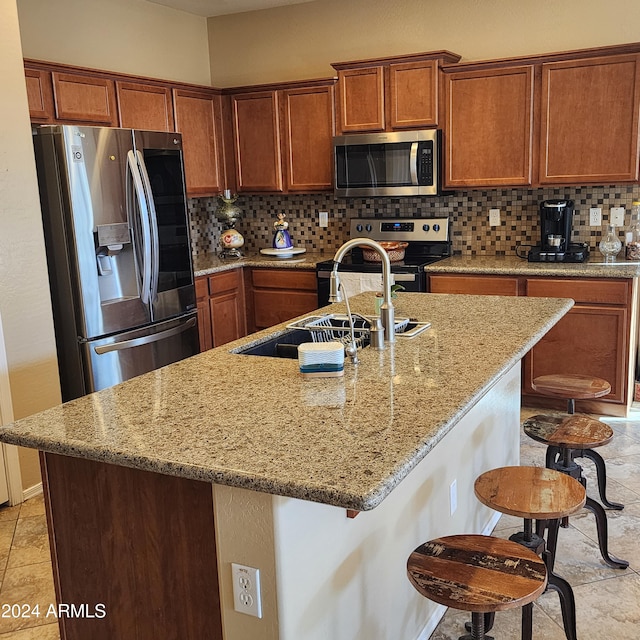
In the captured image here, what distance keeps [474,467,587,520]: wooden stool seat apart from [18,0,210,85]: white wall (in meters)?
3.78

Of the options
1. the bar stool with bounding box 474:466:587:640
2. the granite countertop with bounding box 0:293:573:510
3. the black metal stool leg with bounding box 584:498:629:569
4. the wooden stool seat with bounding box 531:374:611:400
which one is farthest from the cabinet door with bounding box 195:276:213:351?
the bar stool with bounding box 474:466:587:640

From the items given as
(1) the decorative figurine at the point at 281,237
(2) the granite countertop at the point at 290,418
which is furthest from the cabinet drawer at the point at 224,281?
(2) the granite countertop at the point at 290,418

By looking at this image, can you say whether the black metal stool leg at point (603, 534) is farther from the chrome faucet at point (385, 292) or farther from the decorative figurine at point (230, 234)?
the decorative figurine at point (230, 234)

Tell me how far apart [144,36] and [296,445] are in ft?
14.5

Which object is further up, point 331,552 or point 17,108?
point 17,108

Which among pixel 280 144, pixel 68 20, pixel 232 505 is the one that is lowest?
pixel 232 505

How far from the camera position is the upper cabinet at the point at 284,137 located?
5.11 metres

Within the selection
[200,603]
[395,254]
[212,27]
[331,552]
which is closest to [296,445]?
[331,552]

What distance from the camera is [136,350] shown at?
156 inches

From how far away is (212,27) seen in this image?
5.73m

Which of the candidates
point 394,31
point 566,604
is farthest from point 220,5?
point 566,604

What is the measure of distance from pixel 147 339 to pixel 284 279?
1.45 meters

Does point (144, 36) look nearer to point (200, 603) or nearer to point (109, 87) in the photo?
point (109, 87)

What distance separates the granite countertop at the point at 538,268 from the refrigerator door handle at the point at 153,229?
1.72 metres
